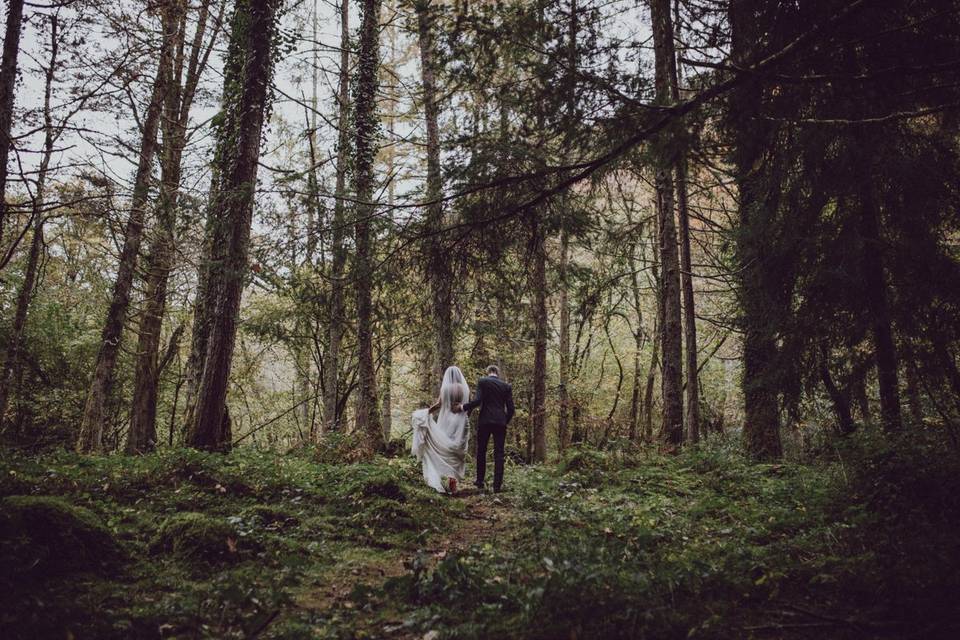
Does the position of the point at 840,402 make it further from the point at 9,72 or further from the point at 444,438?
the point at 9,72

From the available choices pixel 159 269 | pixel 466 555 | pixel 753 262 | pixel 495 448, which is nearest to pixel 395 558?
pixel 466 555

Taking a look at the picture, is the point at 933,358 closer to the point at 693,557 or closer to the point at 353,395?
the point at 693,557

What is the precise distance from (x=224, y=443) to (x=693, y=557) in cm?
733

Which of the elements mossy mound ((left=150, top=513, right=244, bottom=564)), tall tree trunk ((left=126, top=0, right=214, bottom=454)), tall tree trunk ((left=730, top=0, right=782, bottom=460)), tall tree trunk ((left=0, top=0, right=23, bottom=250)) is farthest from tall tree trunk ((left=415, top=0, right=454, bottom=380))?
tall tree trunk ((left=126, top=0, right=214, bottom=454))

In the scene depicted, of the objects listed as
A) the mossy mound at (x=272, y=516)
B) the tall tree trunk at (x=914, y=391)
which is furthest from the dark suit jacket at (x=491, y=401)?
the tall tree trunk at (x=914, y=391)

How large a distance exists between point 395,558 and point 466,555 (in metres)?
0.71

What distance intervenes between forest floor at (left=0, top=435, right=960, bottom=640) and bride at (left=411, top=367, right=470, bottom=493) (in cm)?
121

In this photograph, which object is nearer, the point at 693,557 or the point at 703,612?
the point at 703,612

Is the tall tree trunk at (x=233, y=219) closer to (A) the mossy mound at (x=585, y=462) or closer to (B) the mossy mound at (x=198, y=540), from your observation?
(B) the mossy mound at (x=198, y=540)

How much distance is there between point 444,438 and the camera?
877 cm

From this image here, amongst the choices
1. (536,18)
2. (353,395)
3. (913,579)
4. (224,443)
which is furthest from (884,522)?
(353,395)

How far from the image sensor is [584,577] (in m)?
3.32

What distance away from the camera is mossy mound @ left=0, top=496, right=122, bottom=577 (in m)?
3.45

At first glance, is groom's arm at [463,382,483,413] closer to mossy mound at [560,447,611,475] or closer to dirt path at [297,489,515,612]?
dirt path at [297,489,515,612]
